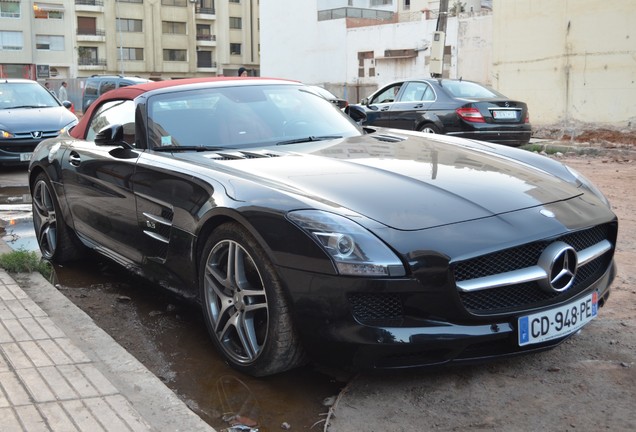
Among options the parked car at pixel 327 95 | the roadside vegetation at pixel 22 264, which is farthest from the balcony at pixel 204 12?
the roadside vegetation at pixel 22 264

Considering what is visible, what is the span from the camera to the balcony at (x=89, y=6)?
2680 inches

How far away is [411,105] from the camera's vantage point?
1321 cm

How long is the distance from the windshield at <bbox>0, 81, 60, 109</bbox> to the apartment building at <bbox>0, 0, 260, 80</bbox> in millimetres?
54153

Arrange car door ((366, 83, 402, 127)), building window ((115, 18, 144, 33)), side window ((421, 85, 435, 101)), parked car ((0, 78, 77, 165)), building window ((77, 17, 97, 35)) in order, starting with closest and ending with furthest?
parked car ((0, 78, 77, 165)), side window ((421, 85, 435, 101)), car door ((366, 83, 402, 127)), building window ((77, 17, 97, 35)), building window ((115, 18, 144, 33))

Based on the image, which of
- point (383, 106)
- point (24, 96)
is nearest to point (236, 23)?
point (383, 106)

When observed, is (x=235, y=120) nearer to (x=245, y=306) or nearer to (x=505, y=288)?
(x=245, y=306)

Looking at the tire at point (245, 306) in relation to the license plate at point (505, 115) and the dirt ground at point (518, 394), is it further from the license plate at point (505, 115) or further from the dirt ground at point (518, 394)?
the license plate at point (505, 115)

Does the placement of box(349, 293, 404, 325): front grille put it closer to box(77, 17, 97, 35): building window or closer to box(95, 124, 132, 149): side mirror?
box(95, 124, 132, 149): side mirror

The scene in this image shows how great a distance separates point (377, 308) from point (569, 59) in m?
16.3

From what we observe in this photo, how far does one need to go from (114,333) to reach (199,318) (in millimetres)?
519

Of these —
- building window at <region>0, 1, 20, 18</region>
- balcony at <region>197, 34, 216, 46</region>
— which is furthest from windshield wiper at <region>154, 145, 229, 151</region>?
balcony at <region>197, 34, 216, 46</region>

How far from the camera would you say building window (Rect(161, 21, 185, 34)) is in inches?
2817

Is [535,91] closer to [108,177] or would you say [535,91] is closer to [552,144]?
[552,144]

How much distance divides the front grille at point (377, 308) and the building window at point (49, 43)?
2789 inches
